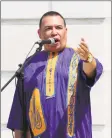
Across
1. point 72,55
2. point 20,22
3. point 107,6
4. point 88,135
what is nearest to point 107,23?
point 107,6

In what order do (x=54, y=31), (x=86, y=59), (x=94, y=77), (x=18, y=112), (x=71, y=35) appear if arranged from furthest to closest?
(x=71, y=35)
(x=18, y=112)
(x=54, y=31)
(x=94, y=77)
(x=86, y=59)

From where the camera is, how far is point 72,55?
258cm

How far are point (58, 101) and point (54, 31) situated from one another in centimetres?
39

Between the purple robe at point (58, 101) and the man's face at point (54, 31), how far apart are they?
0.07 metres

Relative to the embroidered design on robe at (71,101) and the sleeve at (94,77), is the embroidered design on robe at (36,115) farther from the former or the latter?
the sleeve at (94,77)

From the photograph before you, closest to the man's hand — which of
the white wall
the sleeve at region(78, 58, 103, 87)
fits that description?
the sleeve at region(78, 58, 103, 87)

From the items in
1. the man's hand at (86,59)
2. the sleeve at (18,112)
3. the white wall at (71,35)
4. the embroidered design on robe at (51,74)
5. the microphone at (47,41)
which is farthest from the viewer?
the white wall at (71,35)

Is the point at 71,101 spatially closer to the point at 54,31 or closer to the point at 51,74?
the point at 51,74

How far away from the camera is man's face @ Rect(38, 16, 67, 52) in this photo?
2.52 meters

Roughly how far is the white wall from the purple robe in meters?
1.02

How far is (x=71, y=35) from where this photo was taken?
11.7 feet

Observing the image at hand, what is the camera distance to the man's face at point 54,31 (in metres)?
2.52

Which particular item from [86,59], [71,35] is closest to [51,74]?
[86,59]

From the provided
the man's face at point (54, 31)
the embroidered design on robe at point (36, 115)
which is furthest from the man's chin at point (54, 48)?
the embroidered design on robe at point (36, 115)
